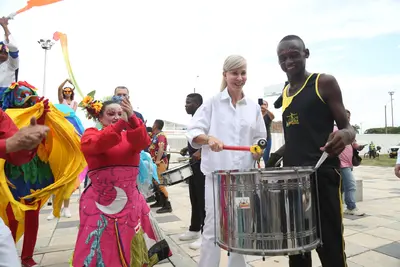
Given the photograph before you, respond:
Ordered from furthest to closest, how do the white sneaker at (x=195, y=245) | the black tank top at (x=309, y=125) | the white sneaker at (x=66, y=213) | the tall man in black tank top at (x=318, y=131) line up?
1. the white sneaker at (x=66, y=213)
2. the white sneaker at (x=195, y=245)
3. the black tank top at (x=309, y=125)
4. the tall man in black tank top at (x=318, y=131)

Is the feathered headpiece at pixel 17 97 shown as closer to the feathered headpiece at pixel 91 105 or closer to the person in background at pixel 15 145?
the feathered headpiece at pixel 91 105

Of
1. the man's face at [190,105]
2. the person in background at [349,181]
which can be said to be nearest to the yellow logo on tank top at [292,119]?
the man's face at [190,105]

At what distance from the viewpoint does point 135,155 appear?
8.45 feet

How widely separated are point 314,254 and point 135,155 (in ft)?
8.26

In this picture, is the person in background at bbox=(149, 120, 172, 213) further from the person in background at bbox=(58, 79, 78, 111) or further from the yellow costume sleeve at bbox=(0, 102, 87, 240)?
the yellow costume sleeve at bbox=(0, 102, 87, 240)

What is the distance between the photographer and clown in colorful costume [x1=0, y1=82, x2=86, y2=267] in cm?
296

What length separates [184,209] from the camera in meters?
6.37

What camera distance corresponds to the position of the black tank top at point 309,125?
6.79ft

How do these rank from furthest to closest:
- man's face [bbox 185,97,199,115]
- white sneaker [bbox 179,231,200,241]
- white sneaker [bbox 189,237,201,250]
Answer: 1. man's face [bbox 185,97,199,115]
2. white sneaker [bbox 179,231,200,241]
3. white sneaker [bbox 189,237,201,250]

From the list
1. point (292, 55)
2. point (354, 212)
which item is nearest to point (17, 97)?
point (292, 55)

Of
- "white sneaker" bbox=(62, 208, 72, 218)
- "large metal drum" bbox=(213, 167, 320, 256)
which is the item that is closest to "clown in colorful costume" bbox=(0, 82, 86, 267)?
"large metal drum" bbox=(213, 167, 320, 256)

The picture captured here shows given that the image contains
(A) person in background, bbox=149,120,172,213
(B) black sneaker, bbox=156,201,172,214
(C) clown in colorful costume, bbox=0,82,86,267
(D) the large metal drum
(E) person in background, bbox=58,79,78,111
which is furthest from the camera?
(A) person in background, bbox=149,120,172,213

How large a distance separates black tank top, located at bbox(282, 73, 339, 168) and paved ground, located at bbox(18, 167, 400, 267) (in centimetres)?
178

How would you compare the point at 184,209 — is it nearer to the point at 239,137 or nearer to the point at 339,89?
the point at 239,137
